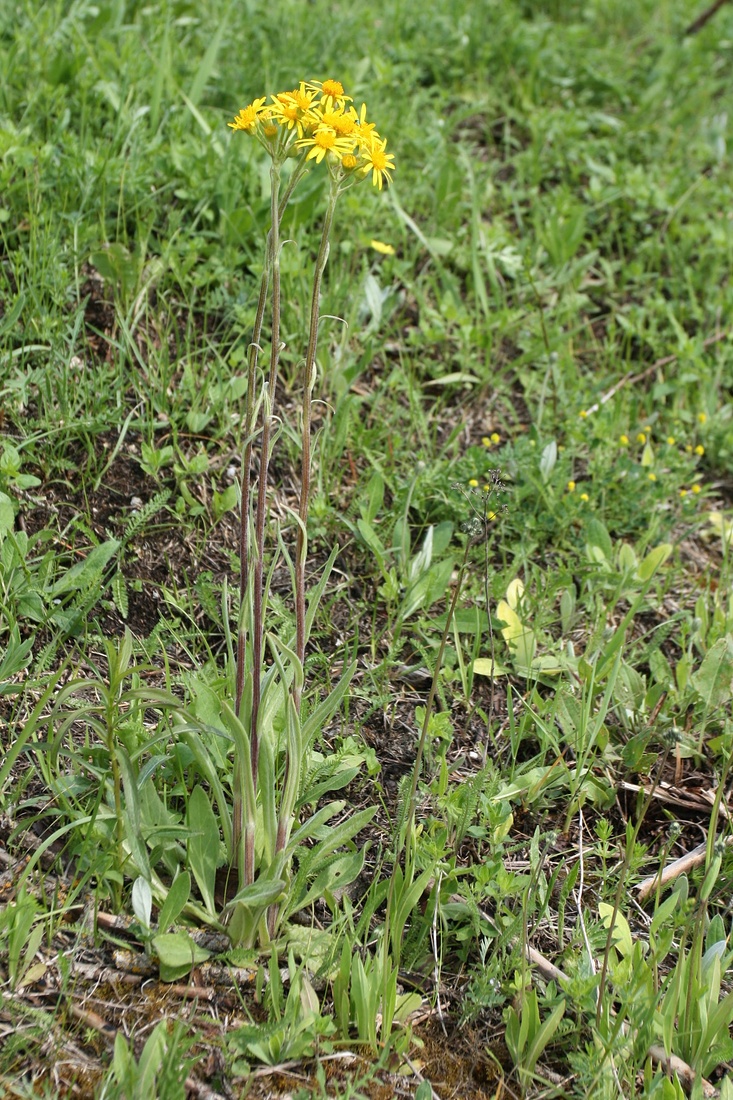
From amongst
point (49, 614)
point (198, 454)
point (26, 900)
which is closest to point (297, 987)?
point (26, 900)

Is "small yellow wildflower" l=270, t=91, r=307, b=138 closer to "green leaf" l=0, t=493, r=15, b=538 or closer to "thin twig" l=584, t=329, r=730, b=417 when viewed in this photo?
"green leaf" l=0, t=493, r=15, b=538

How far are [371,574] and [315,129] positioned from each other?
1225 mm

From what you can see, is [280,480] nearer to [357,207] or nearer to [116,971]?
[357,207]

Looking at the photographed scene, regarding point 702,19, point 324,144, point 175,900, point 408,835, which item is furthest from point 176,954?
point 702,19

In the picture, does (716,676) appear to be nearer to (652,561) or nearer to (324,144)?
(652,561)

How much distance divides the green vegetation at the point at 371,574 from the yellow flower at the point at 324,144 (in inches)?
7.1

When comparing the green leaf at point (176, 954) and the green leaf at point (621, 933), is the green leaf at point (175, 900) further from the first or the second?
the green leaf at point (621, 933)

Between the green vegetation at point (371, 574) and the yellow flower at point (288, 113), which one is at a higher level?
the yellow flower at point (288, 113)

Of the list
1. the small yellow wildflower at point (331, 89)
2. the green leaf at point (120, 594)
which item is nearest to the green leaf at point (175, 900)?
the green leaf at point (120, 594)

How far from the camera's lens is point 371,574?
2.41 metres

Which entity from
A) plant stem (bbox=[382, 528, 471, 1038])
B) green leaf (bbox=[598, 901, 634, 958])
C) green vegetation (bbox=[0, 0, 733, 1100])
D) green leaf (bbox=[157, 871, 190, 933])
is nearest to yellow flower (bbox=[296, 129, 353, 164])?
green vegetation (bbox=[0, 0, 733, 1100])

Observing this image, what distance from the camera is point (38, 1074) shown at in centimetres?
144

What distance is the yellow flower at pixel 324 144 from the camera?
1.38 m

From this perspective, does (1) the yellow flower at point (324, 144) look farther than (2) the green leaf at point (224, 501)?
No
